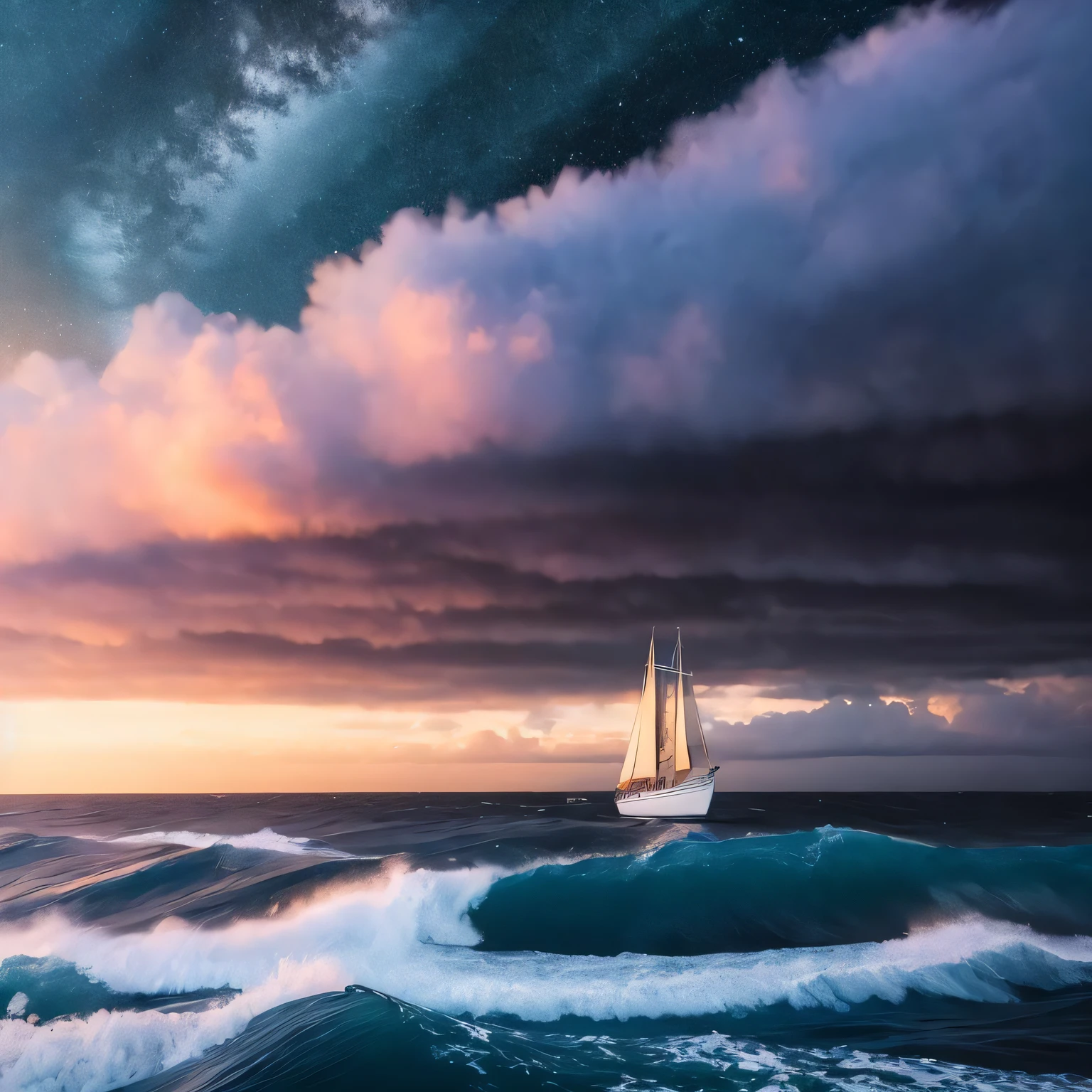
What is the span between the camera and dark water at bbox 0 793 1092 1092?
10.1m

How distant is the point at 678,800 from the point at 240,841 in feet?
120

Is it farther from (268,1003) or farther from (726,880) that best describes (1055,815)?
(268,1003)

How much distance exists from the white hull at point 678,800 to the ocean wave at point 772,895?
3312 centimetres

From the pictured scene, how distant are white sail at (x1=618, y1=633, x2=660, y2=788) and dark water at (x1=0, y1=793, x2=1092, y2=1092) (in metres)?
30.9

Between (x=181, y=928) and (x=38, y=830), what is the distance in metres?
50.4

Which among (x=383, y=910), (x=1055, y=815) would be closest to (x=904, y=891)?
(x=383, y=910)

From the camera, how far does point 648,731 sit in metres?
60.6

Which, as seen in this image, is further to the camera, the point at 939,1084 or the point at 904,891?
the point at 904,891

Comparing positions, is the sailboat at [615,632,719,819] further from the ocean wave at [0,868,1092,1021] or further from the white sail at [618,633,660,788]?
the ocean wave at [0,868,1092,1021]

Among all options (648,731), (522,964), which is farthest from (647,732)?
(522,964)

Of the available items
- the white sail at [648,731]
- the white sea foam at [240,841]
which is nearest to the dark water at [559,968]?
the white sea foam at [240,841]

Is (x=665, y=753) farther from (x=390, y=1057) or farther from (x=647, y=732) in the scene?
(x=390, y=1057)

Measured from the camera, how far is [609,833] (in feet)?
139

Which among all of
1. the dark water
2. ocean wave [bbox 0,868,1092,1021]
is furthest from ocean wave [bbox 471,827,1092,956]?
ocean wave [bbox 0,868,1092,1021]
